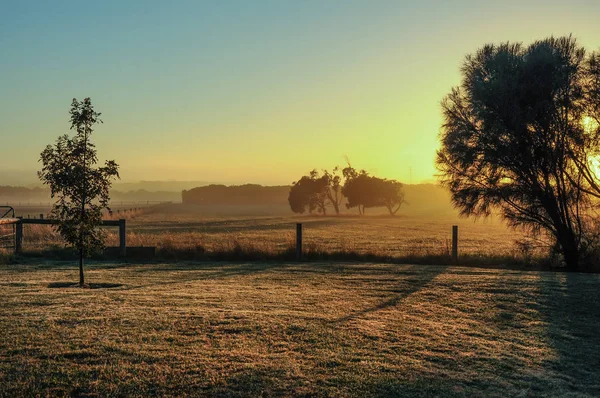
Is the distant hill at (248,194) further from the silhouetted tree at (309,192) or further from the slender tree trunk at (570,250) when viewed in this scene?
the slender tree trunk at (570,250)

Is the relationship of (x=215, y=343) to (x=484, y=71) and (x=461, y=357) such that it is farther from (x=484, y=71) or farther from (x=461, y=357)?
(x=484, y=71)

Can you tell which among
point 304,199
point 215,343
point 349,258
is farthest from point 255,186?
point 215,343

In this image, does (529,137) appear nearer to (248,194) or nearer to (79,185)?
(79,185)

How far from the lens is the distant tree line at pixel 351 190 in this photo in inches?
3775

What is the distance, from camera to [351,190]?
3816 inches

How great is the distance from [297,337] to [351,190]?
89327 mm

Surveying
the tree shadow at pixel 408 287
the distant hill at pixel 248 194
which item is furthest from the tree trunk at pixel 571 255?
the distant hill at pixel 248 194

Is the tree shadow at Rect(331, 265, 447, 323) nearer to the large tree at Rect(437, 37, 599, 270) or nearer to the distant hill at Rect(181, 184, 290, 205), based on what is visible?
the large tree at Rect(437, 37, 599, 270)

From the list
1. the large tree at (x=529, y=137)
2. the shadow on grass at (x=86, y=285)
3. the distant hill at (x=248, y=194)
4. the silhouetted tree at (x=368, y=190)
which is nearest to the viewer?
Answer: the shadow on grass at (x=86, y=285)

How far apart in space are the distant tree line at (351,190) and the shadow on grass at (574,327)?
79.8 m

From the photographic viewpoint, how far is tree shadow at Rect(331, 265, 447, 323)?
10.3 metres

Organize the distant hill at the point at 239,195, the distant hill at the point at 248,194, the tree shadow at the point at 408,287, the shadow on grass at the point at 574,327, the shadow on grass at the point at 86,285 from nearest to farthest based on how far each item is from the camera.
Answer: the shadow on grass at the point at 574,327, the tree shadow at the point at 408,287, the shadow on grass at the point at 86,285, the distant hill at the point at 248,194, the distant hill at the point at 239,195

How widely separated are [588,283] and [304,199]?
85.1 m

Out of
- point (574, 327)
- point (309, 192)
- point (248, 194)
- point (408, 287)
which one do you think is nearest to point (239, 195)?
point (248, 194)
